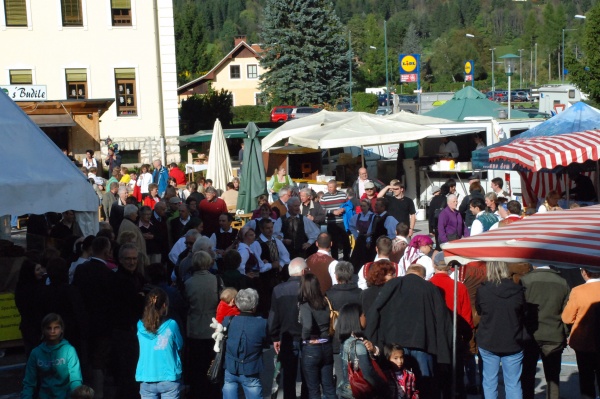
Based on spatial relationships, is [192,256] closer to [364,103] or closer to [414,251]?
[414,251]

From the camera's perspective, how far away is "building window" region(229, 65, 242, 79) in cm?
9050

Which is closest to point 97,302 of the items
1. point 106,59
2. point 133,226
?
point 133,226

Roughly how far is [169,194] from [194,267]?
6542 mm

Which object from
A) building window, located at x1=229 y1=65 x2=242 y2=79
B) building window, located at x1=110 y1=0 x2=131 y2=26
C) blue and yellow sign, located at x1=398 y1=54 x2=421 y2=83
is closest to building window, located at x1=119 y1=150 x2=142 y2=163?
building window, located at x1=110 y1=0 x2=131 y2=26

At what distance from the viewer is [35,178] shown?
8.37 meters

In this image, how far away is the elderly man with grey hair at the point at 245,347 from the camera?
788cm

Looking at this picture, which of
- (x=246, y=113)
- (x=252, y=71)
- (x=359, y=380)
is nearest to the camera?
(x=359, y=380)

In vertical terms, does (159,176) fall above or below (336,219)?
above

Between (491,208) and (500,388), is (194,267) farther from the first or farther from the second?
(491,208)

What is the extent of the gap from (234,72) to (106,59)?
189ft

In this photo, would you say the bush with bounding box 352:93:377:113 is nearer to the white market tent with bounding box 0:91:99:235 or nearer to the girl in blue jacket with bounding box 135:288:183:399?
the white market tent with bounding box 0:91:99:235

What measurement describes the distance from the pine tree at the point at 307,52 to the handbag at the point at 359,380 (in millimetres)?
58080

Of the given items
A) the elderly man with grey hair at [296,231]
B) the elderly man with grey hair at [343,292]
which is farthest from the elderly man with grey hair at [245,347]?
the elderly man with grey hair at [296,231]

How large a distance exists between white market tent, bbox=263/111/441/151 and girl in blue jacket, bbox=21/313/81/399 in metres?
11.9
